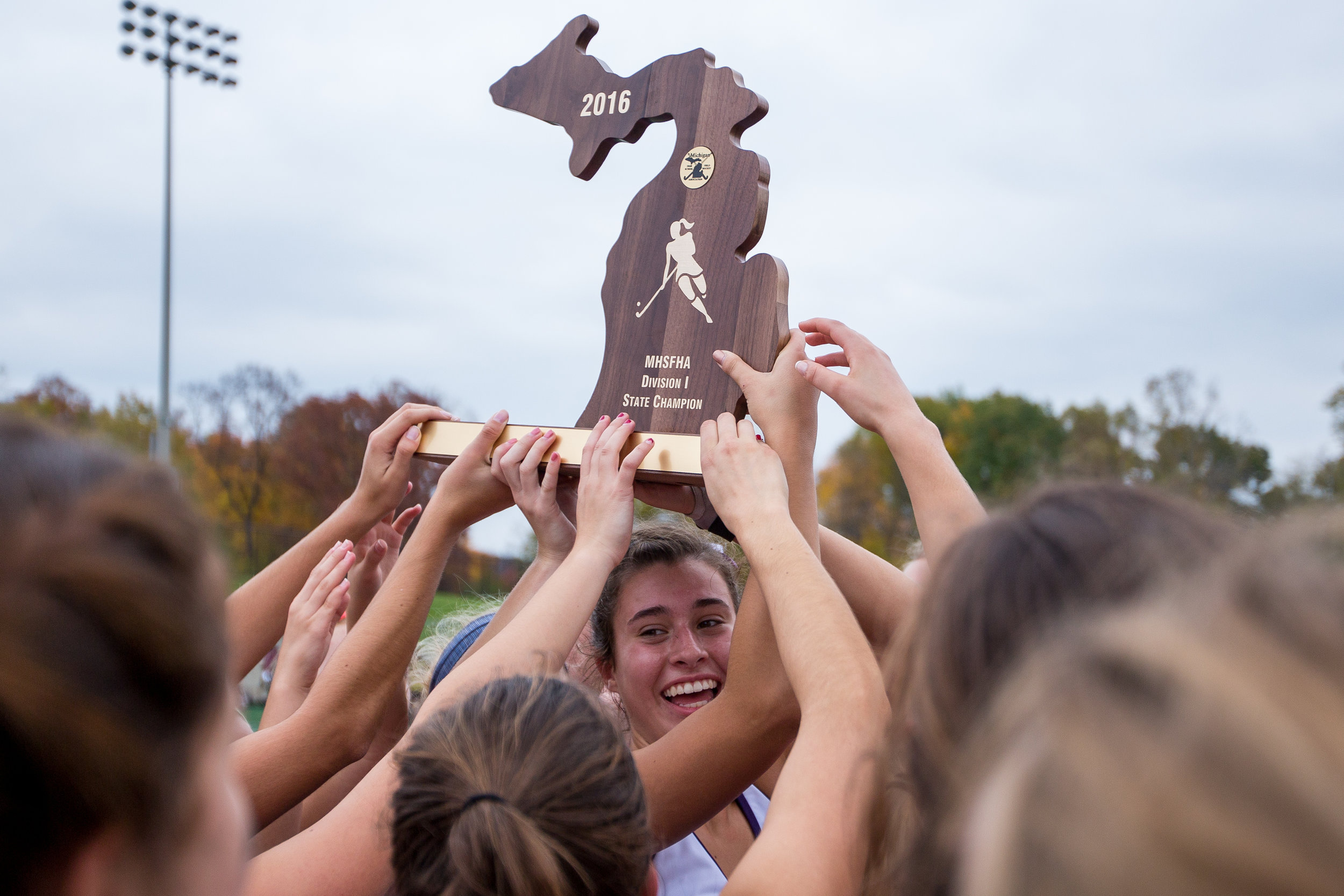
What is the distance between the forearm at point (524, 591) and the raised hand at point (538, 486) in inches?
0.6

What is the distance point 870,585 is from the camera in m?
2.60

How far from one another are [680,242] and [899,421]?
828 millimetres

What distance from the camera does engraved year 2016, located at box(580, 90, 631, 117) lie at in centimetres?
281

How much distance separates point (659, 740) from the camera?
88.8 inches

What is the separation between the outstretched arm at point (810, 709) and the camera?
1469 millimetres

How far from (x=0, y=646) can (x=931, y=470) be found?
1738 mm

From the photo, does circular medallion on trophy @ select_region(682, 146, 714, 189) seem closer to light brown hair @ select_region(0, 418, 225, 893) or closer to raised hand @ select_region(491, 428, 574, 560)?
raised hand @ select_region(491, 428, 574, 560)

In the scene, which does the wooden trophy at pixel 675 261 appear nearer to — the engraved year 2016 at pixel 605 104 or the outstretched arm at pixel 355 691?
the engraved year 2016 at pixel 605 104

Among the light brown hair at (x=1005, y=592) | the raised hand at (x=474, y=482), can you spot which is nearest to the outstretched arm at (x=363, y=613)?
the raised hand at (x=474, y=482)

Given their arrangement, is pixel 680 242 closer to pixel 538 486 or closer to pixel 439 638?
pixel 538 486

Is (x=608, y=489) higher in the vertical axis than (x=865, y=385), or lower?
lower

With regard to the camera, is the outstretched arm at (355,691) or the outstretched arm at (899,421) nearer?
the outstretched arm at (899,421)

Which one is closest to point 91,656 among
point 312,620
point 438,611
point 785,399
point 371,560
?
point 785,399

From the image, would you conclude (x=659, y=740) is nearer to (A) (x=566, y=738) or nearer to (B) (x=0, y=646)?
(A) (x=566, y=738)
